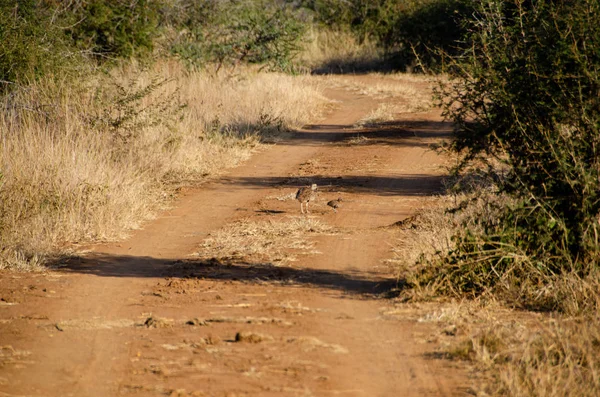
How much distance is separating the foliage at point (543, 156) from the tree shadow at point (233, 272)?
595 mm

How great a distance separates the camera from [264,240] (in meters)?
7.76

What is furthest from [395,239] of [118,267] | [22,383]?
[22,383]

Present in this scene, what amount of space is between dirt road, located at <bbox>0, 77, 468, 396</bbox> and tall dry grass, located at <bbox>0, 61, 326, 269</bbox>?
49 centimetres

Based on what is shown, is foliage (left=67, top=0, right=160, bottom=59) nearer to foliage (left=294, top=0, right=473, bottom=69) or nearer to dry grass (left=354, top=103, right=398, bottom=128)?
dry grass (left=354, top=103, right=398, bottom=128)

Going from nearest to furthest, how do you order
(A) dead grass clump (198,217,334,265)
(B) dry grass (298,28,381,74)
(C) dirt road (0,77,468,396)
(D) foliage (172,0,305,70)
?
(C) dirt road (0,77,468,396), (A) dead grass clump (198,217,334,265), (D) foliage (172,0,305,70), (B) dry grass (298,28,381,74)

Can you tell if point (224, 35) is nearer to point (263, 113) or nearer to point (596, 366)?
point (263, 113)

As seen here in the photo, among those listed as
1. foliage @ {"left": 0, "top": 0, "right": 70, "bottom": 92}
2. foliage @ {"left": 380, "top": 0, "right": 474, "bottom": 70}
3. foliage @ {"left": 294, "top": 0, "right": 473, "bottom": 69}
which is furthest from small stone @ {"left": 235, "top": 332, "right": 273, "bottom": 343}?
foliage @ {"left": 380, "top": 0, "right": 474, "bottom": 70}

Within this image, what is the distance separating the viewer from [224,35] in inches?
802

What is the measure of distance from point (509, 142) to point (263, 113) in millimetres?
10297

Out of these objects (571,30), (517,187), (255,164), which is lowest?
(255,164)

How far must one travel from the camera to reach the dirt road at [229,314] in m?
4.49

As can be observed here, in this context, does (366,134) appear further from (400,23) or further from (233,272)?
(400,23)

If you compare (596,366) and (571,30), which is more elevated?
(571,30)

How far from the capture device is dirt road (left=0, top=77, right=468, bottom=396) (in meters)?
4.49
